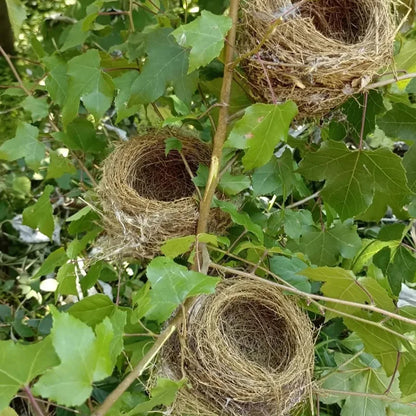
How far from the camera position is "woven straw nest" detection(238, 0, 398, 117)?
0.74 meters

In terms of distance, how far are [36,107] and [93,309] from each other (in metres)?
0.40

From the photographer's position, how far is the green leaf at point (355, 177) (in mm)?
860

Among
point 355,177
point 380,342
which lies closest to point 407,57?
point 355,177

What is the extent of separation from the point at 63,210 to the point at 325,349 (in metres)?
1.01

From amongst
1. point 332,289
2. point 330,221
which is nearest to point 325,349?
point 330,221

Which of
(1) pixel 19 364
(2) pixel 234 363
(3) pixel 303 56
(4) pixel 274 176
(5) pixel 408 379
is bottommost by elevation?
(5) pixel 408 379

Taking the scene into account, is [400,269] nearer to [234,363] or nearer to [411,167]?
[411,167]

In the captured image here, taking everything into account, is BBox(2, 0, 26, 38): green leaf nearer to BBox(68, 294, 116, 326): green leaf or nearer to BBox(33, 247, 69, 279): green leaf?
BBox(33, 247, 69, 279): green leaf

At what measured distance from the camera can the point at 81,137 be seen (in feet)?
3.31

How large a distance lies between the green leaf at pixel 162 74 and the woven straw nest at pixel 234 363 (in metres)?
0.29

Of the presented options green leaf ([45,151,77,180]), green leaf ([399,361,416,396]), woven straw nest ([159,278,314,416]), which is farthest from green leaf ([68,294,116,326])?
green leaf ([399,361,416,396])

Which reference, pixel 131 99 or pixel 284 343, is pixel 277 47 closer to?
pixel 131 99

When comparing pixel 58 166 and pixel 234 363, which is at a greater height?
pixel 58 166

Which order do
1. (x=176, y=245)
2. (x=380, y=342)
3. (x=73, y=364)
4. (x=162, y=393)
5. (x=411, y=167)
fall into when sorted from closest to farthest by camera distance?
(x=73, y=364)
(x=162, y=393)
(x=176, y=245)
(x=380, y=342)
(x=411, y=167)
